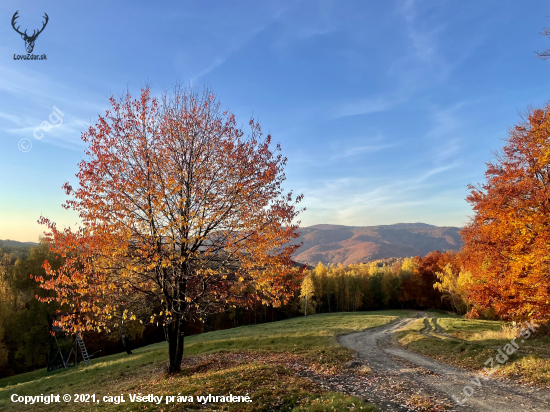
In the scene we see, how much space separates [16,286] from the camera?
39.1 m

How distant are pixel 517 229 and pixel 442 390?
1096cm

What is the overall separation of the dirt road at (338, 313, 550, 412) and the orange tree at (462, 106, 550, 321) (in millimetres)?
5975

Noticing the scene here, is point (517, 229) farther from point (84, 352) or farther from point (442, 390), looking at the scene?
point (84, 352)

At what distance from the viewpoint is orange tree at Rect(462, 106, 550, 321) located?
1570 centimetres

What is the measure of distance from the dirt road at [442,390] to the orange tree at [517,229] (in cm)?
598

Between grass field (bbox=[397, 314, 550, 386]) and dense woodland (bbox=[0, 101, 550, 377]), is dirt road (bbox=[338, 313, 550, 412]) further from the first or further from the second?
dense woodland (bbox=[0, 101, 550, 377])

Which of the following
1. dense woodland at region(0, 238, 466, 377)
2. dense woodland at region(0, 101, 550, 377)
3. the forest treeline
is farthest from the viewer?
the forest treeline

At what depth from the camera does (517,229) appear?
1722 centimetres

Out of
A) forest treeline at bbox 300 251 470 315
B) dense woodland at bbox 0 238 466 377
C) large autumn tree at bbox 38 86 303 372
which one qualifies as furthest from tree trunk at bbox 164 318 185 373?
forest treeline at bbox 300 251 470 315

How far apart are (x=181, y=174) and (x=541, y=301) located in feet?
70.9

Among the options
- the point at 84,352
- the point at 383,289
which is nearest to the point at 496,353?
the point at 84,352

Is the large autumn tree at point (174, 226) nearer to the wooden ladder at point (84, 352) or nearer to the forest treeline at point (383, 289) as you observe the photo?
the wooden ladder at point (84, 352)

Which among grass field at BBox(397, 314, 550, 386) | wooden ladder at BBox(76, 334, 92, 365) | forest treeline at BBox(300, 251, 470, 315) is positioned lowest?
forest treeline at BBox(300, 251, 470, 315)

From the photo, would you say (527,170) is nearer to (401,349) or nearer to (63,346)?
(401,349)
